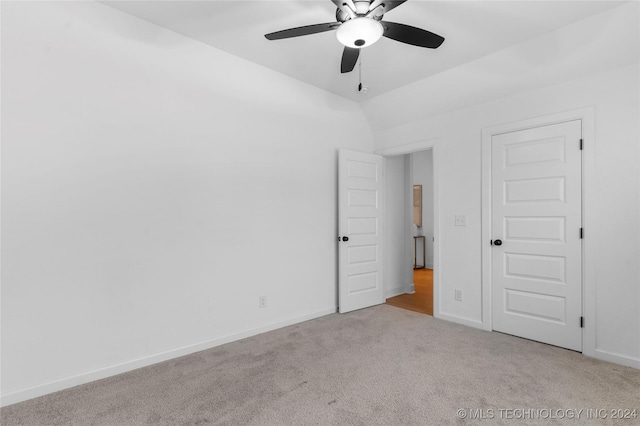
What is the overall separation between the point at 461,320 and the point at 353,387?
191 centimetres

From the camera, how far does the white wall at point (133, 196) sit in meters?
2.08

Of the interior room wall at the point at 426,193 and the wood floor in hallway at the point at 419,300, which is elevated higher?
the interior room wall at the point at 426,193

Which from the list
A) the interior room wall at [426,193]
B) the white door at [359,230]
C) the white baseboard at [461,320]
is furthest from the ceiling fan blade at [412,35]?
the interior room wall at [426,193]

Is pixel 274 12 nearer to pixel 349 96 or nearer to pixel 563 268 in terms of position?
pixel 349 96

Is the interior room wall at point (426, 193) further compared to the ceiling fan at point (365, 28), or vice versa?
the interior room wall at point (426, 193)

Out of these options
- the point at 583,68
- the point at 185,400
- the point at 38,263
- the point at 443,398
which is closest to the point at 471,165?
the point at 583,68

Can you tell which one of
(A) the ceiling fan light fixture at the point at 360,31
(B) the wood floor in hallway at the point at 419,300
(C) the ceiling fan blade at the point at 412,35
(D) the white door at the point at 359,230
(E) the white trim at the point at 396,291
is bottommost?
(B) the wood floor in hallway at the point at 419,300

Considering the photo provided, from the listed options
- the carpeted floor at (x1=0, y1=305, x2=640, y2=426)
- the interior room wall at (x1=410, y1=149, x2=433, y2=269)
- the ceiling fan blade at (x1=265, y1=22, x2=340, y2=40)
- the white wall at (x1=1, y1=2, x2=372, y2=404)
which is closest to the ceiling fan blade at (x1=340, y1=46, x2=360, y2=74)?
the ceiling fan blade at (x1=265, y1=22, x2=340, y2=40)

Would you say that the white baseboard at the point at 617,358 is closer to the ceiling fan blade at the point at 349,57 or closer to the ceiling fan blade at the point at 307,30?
the ceiling fan blade at the point at 349,57

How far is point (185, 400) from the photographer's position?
2.04 m

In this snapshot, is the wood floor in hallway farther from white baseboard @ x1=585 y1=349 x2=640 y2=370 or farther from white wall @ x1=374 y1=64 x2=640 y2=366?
white wall @ x1=374 y1=64 x2=640 y2=366

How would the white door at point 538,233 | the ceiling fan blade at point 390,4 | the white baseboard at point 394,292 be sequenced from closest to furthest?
1. the ceiling fan blade at point 390,4
2. the white door at point 538,233
3. the white baseboard at point 394,292

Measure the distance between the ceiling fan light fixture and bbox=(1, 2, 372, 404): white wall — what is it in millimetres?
1585

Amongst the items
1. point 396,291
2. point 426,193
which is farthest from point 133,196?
point 426,193
